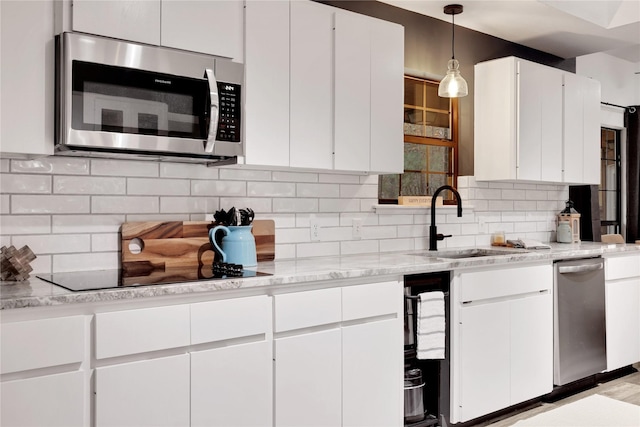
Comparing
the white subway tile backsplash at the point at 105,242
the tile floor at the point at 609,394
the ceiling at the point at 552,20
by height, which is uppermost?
the ceiling at the point at 552,20

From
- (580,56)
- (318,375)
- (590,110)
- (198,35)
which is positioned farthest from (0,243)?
(580,56)

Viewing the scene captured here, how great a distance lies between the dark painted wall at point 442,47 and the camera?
12.2 feet

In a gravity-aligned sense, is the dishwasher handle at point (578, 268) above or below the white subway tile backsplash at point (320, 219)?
below

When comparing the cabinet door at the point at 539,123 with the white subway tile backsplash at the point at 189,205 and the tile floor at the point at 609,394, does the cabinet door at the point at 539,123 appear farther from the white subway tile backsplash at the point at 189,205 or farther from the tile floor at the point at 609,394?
the white subway tile backsplash at the point at 189,205

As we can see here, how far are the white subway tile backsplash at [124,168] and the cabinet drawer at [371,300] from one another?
1071mm

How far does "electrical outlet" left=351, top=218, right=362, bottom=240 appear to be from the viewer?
3545 millimetres

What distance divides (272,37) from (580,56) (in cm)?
348

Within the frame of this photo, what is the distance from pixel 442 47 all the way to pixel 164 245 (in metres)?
2.45

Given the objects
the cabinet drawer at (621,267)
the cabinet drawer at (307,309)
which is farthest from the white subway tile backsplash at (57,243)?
the cabinet drawer at (621,267)

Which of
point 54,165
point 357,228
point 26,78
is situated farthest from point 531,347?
point 26,78

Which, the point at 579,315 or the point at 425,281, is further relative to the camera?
the point at 579,315

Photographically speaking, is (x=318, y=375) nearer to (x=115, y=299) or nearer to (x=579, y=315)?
(x=115, y=299)

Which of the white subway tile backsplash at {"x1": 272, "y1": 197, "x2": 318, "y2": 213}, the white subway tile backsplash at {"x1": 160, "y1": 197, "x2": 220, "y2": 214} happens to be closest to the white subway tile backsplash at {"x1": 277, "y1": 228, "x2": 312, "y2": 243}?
the white subway tile backsplash at {"x1": 272, "y1": 197, "x2": 318, "y2": 213}

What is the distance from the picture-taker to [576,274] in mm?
3867
